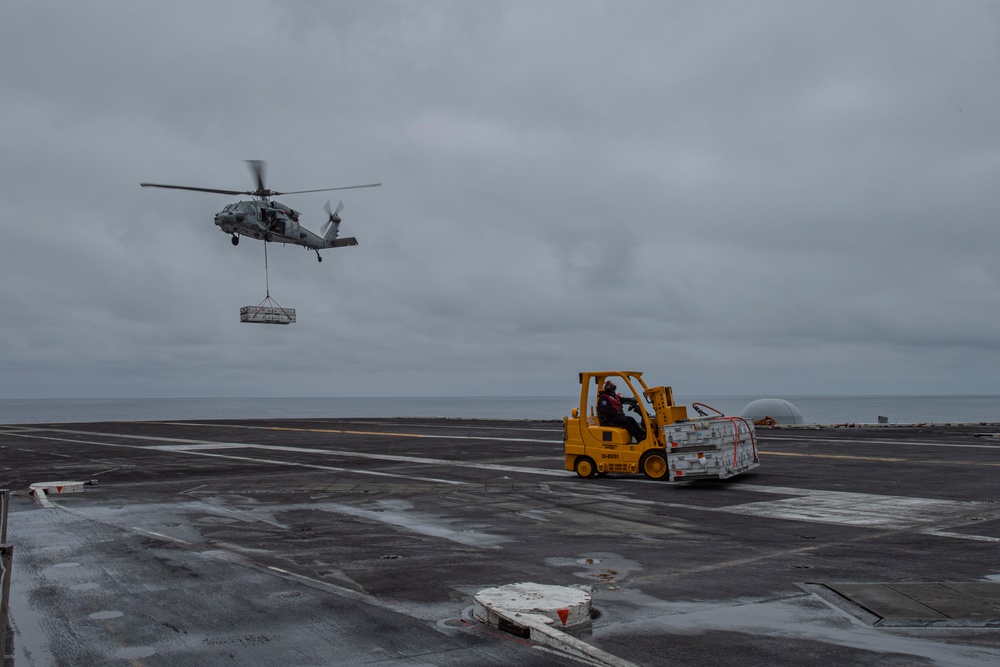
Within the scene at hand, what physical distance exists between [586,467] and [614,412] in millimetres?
1572

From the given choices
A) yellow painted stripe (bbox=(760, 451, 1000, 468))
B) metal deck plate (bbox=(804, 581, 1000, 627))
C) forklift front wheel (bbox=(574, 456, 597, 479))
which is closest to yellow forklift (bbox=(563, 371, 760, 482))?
forklift front wheel (bbox=(574, 456, 597, 479))

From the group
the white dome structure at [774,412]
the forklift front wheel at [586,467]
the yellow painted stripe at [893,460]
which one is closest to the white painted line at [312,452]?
the forklift front wheel at [586,467]

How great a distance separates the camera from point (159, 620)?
7602 millimetres

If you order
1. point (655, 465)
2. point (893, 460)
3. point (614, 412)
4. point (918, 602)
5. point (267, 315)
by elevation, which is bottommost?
point (893, 460)

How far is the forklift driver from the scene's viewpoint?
63.9ft

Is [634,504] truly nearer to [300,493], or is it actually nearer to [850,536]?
[850,536]

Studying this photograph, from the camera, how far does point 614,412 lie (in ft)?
64.3

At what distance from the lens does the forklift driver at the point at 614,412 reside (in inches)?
766

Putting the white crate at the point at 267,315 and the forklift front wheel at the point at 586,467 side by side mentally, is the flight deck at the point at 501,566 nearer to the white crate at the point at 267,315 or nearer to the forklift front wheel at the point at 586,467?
the forklift front wheel at the point at 586,467

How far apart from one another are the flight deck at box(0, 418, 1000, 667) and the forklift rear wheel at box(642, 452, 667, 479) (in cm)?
58

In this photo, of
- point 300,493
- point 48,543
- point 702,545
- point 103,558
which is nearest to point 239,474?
point 300,493

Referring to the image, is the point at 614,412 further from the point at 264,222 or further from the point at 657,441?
the point at 264,222

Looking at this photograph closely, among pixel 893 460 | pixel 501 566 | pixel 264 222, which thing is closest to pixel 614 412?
pixel 893 460

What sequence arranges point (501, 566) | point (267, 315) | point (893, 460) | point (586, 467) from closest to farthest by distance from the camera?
1. point (501, 566)
2. point (586, 467)
3. point (893, 460)
4. point (267, 315)
